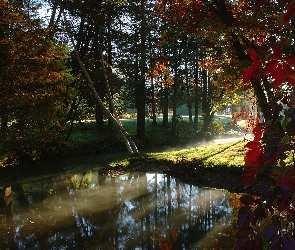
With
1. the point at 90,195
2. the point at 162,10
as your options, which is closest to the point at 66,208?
the point at 90,195

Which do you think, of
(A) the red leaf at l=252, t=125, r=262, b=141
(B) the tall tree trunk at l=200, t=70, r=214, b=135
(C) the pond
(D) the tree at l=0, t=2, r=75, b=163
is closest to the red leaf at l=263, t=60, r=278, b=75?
(A) the red leaf at l=252, t=125, r=262, b=141

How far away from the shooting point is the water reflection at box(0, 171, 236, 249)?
622cm

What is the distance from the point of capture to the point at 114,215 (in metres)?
7.83

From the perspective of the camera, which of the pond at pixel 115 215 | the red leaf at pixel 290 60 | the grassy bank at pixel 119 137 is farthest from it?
the grassy bank at pixel 119 137

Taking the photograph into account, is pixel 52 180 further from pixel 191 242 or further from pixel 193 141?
pixel 193 141

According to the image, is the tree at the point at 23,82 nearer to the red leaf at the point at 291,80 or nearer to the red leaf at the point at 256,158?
the red leaf at the point at 256,158

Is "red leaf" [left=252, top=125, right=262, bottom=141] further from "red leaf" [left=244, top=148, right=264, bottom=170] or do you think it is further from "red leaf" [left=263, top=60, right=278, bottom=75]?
"red leaf" [left=263, top=60, right=278, bottom=75]

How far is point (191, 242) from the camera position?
6.04m

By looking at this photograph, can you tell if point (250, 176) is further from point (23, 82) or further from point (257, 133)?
point (23, 82)

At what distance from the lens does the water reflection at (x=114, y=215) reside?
6.22 meters

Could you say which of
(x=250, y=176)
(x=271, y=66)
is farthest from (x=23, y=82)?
(x=271, y=66)

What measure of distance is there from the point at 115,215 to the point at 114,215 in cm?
3

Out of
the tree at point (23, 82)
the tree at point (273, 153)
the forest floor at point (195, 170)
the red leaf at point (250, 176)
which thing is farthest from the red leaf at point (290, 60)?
the tree at point (23, 82)

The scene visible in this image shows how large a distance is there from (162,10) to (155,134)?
51.2 ft
